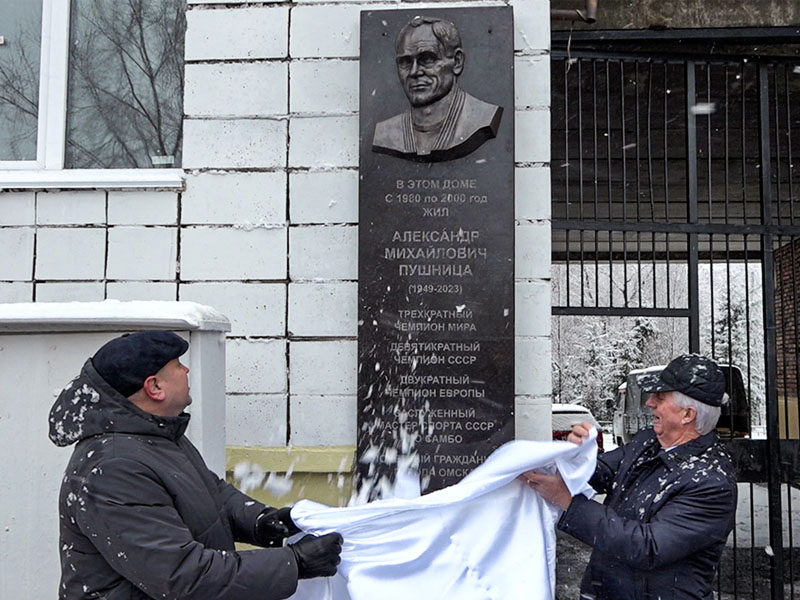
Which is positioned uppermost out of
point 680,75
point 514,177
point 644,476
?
point 680,75

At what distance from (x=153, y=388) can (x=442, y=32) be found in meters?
2.70

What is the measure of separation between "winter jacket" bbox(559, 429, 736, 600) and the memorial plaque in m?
1.28

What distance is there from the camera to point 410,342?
4184 mm

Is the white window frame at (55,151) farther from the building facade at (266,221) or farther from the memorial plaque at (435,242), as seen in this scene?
the memorial plaque at (435,242)

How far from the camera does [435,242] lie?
4.21 m

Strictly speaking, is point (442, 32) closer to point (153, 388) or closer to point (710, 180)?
point (710, 180)

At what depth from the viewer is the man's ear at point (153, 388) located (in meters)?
2.33

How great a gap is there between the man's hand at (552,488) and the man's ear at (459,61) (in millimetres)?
2319

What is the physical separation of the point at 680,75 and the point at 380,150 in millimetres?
4005

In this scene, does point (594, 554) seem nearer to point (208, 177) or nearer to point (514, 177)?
point (514, 177)

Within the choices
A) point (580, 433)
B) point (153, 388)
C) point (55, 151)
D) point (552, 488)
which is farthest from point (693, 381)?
point (55, 151)

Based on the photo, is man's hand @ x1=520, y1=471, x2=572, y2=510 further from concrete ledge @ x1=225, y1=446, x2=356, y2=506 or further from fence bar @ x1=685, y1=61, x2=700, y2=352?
fence bar @ x1=685, y1=61, x2=700, y2=352

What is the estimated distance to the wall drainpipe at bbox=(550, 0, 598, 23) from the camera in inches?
195

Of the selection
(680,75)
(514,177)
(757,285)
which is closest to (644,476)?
(514,177)
